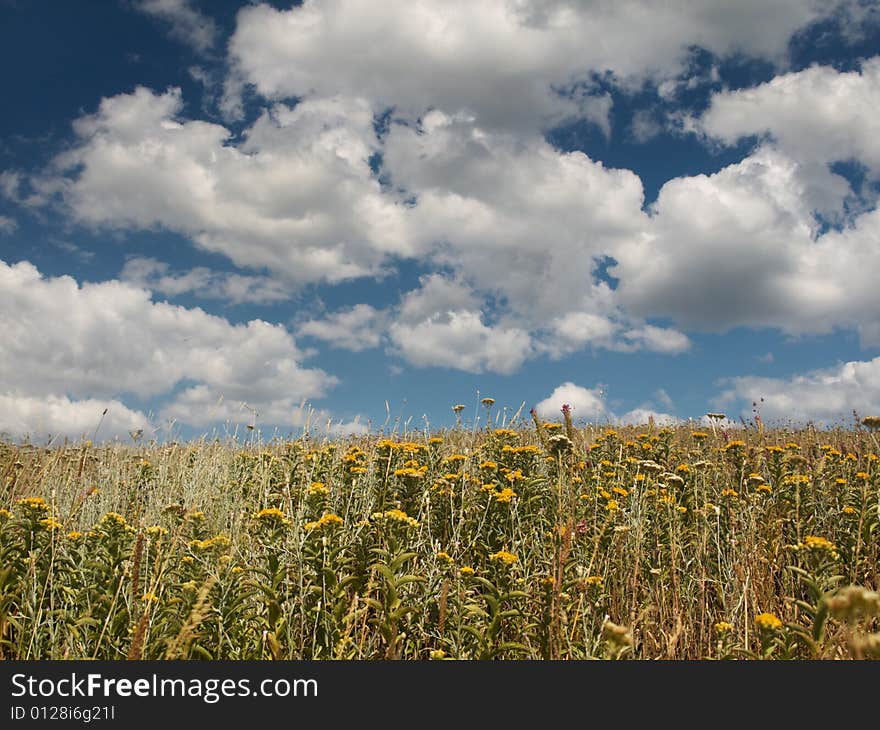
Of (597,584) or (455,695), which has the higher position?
(597,584)

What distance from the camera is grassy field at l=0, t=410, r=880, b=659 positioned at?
356 cm

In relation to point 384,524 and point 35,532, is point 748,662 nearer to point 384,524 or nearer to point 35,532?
point 384,524

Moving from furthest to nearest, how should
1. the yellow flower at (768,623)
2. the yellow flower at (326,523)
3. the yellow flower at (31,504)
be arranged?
the yellow flower at (31,504) → the yellow flower at (326,523) → the yellow flower at (768,623)

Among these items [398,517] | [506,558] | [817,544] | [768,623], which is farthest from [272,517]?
[817,544]

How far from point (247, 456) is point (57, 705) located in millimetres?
5401

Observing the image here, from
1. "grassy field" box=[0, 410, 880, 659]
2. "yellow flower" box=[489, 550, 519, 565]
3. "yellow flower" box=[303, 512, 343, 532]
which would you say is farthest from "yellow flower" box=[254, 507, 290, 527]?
"yellow flower" box=[489, 550, 519, 565]

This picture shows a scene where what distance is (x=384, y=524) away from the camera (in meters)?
3.94

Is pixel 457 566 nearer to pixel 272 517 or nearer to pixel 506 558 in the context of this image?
pixel 506 558

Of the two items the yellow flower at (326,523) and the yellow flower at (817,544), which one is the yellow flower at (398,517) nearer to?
the yellow flower at (326,523)

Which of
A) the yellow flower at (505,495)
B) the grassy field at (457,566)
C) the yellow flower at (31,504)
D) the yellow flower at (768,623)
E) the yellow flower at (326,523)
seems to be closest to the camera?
the yellow flower at (768,623)

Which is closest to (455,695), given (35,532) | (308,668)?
(308,668)

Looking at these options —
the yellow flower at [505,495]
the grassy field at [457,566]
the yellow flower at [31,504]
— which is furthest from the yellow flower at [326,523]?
the yellow flower at [31,504]

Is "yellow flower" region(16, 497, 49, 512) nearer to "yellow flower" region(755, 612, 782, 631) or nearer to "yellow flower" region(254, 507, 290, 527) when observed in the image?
"yellow flower" region(254, 507, 290, 527)

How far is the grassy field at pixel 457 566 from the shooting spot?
356 centimetres
